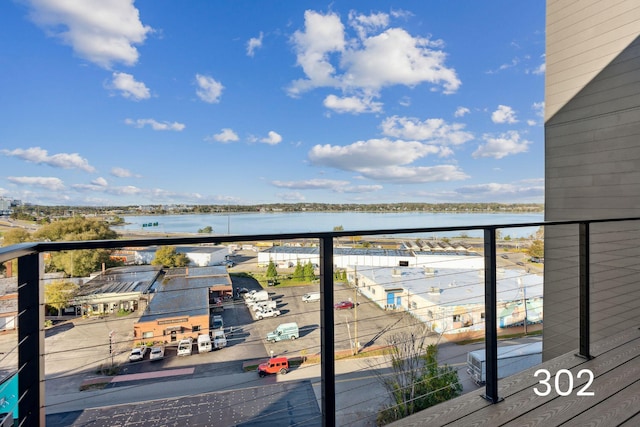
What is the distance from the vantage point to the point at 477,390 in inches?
61.4

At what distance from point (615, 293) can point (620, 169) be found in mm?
1402

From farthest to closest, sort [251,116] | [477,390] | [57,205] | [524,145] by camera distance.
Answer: [251,116] → [524,145] → [57,205] → [477,390]

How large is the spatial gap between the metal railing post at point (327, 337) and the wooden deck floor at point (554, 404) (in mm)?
363

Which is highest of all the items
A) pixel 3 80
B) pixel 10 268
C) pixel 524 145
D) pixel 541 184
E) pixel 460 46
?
pixel 460 46

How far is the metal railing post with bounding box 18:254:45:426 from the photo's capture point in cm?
82

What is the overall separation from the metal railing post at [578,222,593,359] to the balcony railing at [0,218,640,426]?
0.36 ft

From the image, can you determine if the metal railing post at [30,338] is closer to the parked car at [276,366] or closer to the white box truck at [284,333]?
the white box truck at [284,333]

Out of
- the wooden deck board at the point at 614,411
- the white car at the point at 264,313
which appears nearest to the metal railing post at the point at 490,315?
the wooden deck board at the point at 614,411

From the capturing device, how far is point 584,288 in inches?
72.7

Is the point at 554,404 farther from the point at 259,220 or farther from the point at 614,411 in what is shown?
the point at 259,220

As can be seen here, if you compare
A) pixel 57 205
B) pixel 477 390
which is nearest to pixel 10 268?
pixel 477 390

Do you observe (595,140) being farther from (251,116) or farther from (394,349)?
(251,116)

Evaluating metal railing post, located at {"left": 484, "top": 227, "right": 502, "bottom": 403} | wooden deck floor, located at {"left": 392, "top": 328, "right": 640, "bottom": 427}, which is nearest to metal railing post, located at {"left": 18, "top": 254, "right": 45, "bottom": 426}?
wooden deck floor, located at {"left": 392, "top": 328, "right": 640, "bottom": 427}

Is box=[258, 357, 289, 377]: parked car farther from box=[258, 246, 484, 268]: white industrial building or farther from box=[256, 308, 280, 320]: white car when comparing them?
box=[258, 246, 484, 268]: white industrial building
